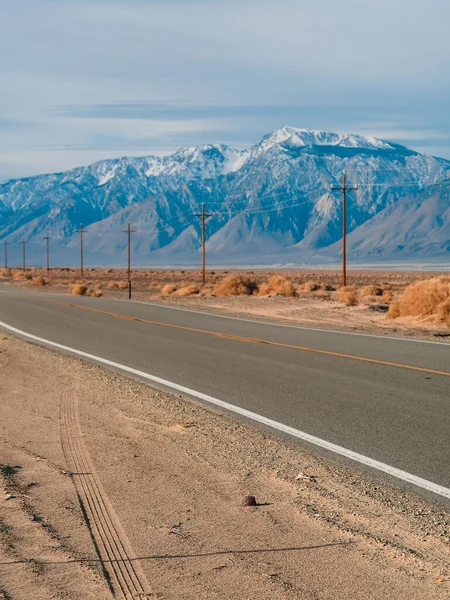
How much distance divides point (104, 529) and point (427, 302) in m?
19.8

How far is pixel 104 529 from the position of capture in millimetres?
5570

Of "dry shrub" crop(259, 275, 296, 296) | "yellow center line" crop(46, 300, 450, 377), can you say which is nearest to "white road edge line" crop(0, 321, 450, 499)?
"yellow center line" crop(46, 300, 450, 377)

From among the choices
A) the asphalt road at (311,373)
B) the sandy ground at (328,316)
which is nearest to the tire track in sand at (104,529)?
the asphalt road at (311,373)

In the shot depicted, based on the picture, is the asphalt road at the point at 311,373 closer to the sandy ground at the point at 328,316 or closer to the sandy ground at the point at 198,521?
the sandy ground at the point at 198,521

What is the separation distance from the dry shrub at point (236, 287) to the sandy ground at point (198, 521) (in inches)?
1372

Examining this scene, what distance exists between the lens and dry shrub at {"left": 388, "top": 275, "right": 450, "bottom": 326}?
76.5ft

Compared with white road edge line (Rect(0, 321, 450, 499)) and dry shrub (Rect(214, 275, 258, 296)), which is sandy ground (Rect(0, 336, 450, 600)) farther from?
dry shrub (Rect(214, 275, 258, 296))

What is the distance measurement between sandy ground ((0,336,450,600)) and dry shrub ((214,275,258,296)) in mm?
34845

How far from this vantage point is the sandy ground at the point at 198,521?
4.73 m

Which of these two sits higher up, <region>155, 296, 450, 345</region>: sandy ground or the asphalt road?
the asphalt road

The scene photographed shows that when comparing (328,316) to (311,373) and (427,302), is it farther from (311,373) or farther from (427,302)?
(311,373)

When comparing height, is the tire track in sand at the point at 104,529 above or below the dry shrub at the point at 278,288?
above

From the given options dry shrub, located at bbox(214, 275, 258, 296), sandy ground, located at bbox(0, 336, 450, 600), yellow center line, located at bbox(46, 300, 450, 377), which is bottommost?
dry shrub, located at bbox(214, 275, 258, 296)

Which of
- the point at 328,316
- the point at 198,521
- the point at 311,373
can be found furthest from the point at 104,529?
the point at 328,316
